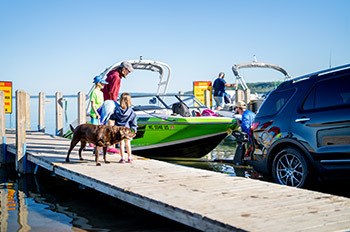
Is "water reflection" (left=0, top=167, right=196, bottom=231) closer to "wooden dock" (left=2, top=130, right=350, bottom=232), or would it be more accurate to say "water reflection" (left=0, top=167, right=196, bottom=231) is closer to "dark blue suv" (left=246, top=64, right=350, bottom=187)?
"wooden dock" (left=2, top=130, right=350, bottom=232)

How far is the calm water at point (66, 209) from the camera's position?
4871mm

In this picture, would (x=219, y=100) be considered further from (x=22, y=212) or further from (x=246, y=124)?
(x=22, y=212)

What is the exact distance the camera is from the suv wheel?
5.49m

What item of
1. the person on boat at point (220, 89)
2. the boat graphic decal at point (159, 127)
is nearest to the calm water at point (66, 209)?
the boat graphic decal at point (159, 127)

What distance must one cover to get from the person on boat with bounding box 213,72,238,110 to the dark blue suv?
8.64 metres

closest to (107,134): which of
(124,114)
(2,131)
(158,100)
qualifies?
(124,114)

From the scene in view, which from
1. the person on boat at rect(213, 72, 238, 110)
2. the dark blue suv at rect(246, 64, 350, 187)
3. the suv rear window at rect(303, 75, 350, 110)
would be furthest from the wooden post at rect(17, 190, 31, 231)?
the person on boat at rect(213, 72, 238, 110)

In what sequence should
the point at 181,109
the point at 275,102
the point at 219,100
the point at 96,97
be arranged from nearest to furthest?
the point at 275,102
the point at 96,97
the point at 181,109
the point at 219,100

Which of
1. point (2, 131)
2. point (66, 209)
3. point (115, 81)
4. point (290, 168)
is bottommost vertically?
point (66, 209)

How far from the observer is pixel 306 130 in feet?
17.7

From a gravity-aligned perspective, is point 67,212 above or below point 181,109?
below

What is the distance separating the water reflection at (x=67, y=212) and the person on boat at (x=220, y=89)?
842 cm

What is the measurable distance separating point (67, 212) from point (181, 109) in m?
6.34

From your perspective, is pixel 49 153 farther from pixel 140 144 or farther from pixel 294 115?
pixel 294 115
